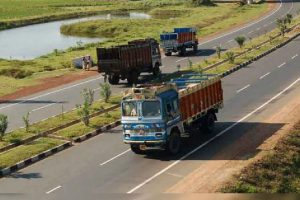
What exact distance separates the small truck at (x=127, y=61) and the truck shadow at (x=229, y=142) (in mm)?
15026

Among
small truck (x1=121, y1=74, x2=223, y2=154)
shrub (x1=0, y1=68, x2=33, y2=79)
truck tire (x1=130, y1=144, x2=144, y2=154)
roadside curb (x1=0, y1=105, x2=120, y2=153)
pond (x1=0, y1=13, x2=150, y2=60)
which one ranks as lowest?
pond (x1=0, y1=13, x2=150, y2=60)

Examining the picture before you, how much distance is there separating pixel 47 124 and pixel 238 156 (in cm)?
1243

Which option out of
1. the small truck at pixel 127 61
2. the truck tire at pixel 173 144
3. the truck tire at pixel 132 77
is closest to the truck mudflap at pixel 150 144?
the truck tire at pixel 173 144

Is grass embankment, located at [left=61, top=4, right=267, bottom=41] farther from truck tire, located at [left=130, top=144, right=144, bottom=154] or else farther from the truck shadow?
truck tire, located at [left=130, top=144, right=144, bottom=154]

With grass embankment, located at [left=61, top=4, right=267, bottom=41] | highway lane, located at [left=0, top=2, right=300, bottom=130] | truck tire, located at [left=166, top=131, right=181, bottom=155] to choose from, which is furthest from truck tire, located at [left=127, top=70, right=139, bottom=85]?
grass embankment, located at [left=61, top=4, right=267, bottom=41]

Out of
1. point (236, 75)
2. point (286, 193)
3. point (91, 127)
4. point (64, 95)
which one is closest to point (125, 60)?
point (64, 95)

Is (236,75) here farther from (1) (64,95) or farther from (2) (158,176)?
(2) (158,176)

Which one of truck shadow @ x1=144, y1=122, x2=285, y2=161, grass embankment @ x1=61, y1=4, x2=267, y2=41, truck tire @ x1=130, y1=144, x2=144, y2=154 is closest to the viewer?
truck shadow @ x1=144, y1=122, x2=285, y2=161

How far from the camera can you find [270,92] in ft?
127

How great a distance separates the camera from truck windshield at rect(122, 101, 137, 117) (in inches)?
995

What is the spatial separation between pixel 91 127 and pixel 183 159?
25.9 ft

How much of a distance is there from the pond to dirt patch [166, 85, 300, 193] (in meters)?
48.4

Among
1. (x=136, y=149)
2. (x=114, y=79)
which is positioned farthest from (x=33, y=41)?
(x=136, y=149)

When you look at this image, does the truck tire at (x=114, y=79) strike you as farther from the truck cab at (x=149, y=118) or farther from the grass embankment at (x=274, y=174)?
the grass embankment at (x=274, y=174)
